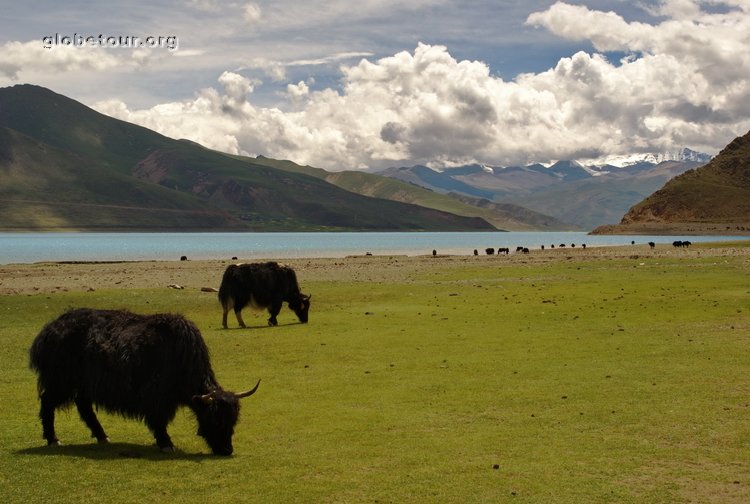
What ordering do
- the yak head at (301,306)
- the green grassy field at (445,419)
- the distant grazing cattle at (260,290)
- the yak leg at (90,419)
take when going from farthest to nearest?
the yak head at (301,306) < the distant grazing cattle at (260,290) < the yak leg at (90,419) < the green grassy field at (445,419)

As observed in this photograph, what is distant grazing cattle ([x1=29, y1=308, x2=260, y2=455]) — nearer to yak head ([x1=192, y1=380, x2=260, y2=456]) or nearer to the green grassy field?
yak head ([x1=192, y1=380, x2=260, y2=456])

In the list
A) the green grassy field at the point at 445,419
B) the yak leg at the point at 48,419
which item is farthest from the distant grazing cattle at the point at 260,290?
the yak leg at the point at 48,419

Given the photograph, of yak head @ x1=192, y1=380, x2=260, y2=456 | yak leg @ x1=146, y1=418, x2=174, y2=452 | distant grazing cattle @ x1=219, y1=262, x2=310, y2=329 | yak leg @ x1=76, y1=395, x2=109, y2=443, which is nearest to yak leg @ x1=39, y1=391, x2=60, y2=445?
yak leg @ x1=76, y1=395, x2=109, y2=443

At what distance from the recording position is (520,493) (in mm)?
9773

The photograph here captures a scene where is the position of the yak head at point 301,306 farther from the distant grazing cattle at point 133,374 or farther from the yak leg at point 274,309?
the distant grazing cattle at point 133,374

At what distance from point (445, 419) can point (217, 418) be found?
13.8 ft

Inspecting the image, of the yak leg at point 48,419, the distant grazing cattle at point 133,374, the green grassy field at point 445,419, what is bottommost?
the green grassy field at point 445,419

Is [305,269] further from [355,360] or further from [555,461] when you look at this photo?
[555,461]

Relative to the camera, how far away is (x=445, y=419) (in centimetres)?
1386

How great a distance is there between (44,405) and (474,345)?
41.4 feet

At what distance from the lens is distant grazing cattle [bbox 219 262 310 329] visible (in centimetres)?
2869

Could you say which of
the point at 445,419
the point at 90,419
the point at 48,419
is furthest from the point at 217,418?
the point at 445,419

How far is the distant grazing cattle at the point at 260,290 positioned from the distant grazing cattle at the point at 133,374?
52.5 feet

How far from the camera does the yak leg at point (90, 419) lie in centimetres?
1251
